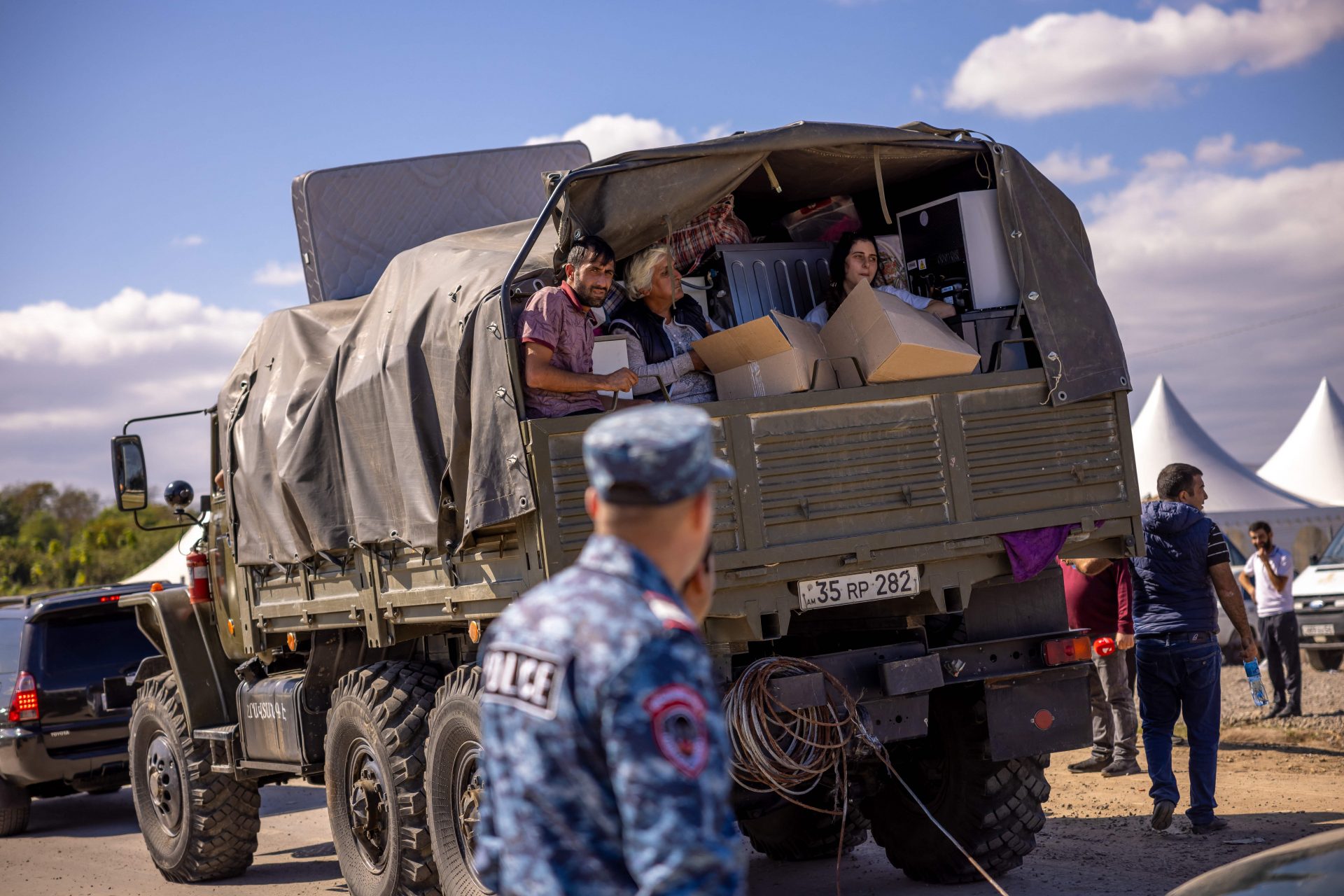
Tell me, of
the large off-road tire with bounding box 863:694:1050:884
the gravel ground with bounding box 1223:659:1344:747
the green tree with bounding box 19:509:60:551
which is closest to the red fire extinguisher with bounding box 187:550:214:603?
the large off-road tire with bounding box 863:694:1050:884

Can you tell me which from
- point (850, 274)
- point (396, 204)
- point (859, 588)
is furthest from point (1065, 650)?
point (396, 204)

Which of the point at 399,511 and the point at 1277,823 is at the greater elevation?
the point at 399,511

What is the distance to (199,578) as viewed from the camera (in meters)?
9.15

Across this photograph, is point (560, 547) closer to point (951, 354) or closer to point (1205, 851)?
point (951, 354)

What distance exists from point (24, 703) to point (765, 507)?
8.62 metres

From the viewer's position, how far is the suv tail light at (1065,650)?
6.34 metres

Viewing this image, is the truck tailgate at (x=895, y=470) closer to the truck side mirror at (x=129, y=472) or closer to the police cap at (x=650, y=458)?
the police cap at (x=650, y=458)

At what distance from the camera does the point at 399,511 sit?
257 inches

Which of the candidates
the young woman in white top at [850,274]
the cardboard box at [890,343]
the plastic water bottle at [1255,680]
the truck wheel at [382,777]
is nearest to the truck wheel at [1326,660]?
the plastic water bottle at [1255,680]

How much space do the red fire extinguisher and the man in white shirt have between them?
944 centimetres

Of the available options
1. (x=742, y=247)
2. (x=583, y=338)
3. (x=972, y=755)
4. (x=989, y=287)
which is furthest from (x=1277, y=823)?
(x=583, y=338)

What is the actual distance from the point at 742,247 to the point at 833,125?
0.90 meters

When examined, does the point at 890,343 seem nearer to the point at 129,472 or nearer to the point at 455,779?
the point at 455,779

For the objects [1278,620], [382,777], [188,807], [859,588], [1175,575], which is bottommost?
[1278,620]
